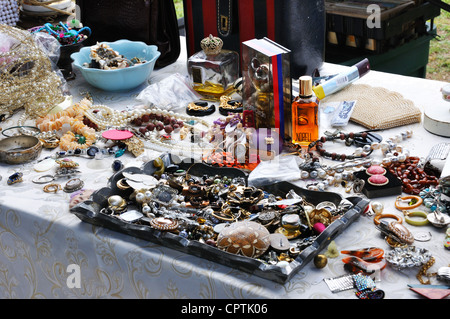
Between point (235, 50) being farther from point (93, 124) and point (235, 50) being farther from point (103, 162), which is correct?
point (103, 162)

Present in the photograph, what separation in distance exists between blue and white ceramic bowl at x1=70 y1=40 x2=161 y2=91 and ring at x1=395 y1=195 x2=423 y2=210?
804mm

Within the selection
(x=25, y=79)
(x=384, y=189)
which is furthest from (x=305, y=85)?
(x=25, y=79)

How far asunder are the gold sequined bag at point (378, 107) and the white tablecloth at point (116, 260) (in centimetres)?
2

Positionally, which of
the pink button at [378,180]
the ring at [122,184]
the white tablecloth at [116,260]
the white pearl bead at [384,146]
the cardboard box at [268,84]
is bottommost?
the white tablecloth at [116,260]

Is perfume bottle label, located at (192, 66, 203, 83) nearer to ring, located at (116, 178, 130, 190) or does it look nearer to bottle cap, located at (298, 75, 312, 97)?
bottle cap, located at (298, 75, 312, 97)

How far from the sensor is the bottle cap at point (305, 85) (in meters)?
1.19

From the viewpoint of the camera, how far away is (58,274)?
111cm

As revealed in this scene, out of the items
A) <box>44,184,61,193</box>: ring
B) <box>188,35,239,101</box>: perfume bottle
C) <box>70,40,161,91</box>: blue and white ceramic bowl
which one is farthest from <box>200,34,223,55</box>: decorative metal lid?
<box>44,184,61,193</box>: ring

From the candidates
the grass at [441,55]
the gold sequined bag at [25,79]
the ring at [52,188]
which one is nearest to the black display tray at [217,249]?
the ring at [52,188]

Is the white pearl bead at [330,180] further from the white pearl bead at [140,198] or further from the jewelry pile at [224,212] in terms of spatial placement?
the white pearl bead at [140,198]

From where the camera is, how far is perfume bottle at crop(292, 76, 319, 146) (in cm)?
122

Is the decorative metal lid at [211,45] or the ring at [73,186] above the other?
the decorative metal lid at [211,45]

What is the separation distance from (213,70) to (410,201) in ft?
2.22
